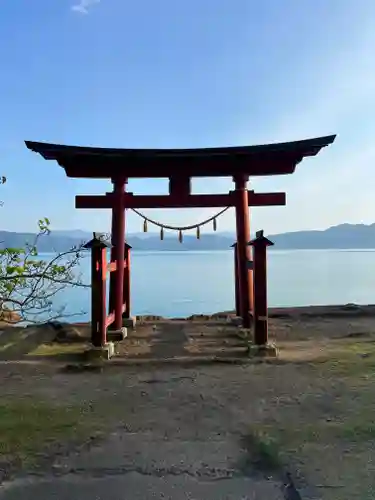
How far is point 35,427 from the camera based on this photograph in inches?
89.9

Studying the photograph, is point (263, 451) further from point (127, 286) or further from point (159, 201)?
point (127, 286)

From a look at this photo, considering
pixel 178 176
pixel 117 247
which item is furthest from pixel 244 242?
pixel 117 247

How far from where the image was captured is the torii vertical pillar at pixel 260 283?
13.1 feet

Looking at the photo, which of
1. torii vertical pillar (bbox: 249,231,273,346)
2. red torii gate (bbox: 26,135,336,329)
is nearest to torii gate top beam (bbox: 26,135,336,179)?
red torii gate (bbox: 26,135,336,329)

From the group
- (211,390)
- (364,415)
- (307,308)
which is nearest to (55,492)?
(211,390)

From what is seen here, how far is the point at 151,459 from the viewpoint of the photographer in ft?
6.25

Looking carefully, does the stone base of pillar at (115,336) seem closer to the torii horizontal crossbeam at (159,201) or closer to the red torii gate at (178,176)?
the red torii gate at (178,176)

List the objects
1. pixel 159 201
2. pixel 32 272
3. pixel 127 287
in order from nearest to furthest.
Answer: pixel 32 272, pixel 159 201, pixel 127 287

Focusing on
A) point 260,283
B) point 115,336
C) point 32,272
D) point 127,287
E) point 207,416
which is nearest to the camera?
point 207,416

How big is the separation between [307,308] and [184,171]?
9.64 feet

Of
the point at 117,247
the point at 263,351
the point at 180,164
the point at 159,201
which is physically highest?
the point at 180,164

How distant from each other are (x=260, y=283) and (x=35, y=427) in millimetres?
2336

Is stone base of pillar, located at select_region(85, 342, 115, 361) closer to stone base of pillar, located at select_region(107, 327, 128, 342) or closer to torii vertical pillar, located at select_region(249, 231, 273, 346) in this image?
stone base of pillar, located at select_region(107, 327, 128, 342)

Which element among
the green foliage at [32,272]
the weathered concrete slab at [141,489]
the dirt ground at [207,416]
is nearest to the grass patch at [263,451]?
the dirt ground at [207,416]
